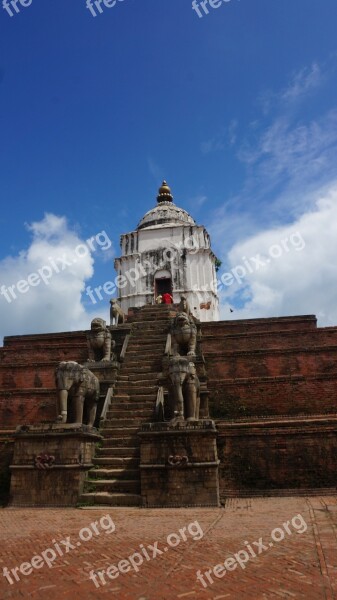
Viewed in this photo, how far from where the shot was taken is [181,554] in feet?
16.9

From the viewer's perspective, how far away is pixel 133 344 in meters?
16.3

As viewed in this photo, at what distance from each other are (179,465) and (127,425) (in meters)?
2.45

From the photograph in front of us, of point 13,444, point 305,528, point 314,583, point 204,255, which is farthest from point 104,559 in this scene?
point 204,255

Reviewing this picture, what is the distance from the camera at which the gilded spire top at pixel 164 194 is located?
1599 inches

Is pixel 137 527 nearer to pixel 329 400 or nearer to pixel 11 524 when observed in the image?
pixel 11 524

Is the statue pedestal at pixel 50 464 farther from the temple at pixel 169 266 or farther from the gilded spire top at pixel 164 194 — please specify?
the gilded spire top at pixel 164 194

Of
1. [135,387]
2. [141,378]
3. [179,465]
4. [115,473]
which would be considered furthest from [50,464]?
[141,378]

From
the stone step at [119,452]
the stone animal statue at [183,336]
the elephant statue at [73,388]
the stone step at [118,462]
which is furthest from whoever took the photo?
the stone animal statue at [183,336]

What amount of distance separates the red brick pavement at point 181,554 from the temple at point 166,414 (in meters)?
1.23

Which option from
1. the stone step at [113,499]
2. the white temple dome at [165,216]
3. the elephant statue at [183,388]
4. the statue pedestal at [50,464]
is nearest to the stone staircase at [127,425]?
the stone step at [113,499]

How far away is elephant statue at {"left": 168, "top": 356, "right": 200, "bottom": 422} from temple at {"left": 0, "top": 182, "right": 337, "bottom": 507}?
0.03 meters

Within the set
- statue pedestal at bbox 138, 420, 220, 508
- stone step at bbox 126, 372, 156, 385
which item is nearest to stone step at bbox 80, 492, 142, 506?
statue pedestal at bbox 138, 420, 220, 508

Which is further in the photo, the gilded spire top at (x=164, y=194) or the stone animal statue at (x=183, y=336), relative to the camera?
the gilded spire top at (x=164, y=194)

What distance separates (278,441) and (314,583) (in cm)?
584
